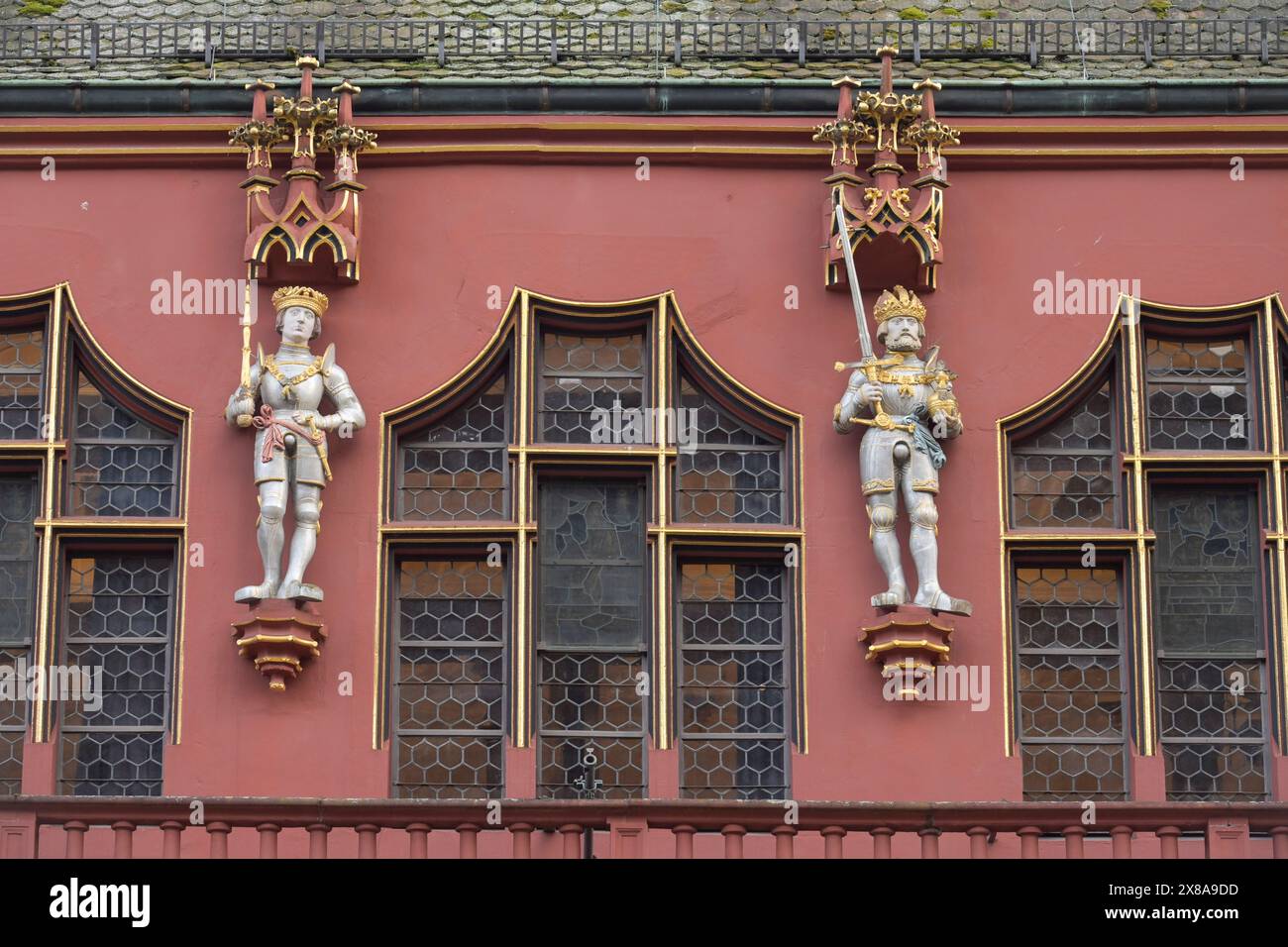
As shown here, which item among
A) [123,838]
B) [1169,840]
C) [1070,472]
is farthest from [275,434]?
[1169,840]

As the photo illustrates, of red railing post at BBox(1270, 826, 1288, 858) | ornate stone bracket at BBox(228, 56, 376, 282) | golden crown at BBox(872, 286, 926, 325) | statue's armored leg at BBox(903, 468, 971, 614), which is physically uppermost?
ornate stone bracket at BBox(228, 56, 376, 282)

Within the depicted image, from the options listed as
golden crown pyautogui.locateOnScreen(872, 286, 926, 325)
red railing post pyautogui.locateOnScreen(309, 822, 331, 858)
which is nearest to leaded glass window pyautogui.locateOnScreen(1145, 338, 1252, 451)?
golden crown pyautogui.locateOnScreen(872, 286, 926, 325)

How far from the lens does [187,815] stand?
20.4m

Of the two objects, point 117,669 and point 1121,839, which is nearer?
point 1121,839

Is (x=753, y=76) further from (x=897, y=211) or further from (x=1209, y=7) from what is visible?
(x=1209, y=7)

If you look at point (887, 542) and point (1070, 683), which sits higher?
point (887, 542)

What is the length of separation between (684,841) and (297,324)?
456 centimetres

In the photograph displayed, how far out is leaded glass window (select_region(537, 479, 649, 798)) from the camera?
21922mm

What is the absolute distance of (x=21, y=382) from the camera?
22859 millimetres

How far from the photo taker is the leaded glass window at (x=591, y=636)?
21.9 m

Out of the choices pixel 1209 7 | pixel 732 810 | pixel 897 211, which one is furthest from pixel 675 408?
pixel 1209 7

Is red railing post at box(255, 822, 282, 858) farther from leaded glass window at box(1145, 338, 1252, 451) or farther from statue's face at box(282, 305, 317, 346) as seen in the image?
leaded glass window at box(1145, 338, 1252, 451)

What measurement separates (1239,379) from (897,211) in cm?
260

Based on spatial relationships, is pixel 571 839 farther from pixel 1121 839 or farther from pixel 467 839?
pixel 1121 839
